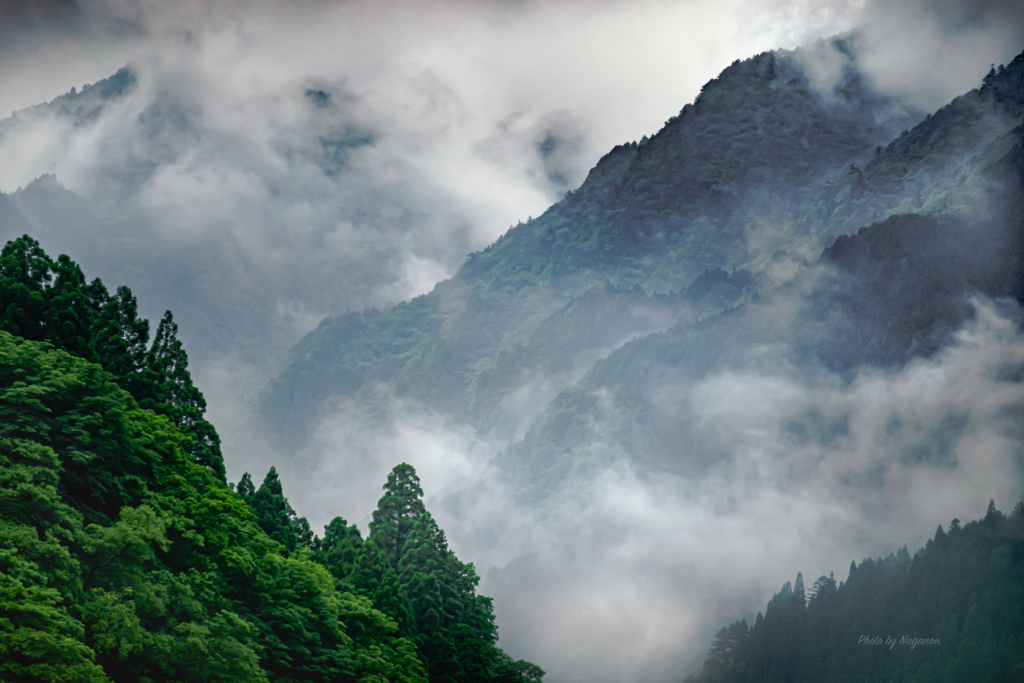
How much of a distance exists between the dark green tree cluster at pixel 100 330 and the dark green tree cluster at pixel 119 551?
0.32ft

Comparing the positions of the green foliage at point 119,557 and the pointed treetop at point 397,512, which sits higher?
the pointed treetop at point 397,512

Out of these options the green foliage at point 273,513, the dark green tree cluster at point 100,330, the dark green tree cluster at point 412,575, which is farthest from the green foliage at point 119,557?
the green foliage at point 273,513

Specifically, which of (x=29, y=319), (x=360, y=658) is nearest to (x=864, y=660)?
(x=360, y=658)

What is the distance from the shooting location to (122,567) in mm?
27672

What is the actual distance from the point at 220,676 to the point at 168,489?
697 cm

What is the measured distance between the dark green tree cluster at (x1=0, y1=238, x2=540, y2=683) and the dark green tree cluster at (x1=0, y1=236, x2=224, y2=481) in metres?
0.10

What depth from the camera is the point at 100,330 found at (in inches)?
1774

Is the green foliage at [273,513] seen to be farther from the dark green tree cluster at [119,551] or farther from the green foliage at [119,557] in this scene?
the green foliage at [119,557]

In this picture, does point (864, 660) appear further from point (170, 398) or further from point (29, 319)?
point (29, 319)

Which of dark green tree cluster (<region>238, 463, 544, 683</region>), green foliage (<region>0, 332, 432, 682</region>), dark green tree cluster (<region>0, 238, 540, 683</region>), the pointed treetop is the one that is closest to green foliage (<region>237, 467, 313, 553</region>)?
dark green tree cluster (<region>238, 463, 544, 683</region>)

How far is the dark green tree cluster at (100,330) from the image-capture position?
38.1 metres

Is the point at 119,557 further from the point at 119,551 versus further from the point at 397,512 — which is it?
the point at 397,512

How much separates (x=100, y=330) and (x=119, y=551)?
67.5 feet

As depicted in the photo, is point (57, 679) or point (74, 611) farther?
point (74, 611)
